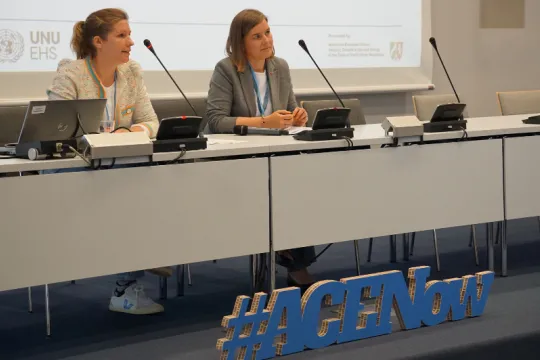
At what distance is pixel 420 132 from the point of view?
335 cm

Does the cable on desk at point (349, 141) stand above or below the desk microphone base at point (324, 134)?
below

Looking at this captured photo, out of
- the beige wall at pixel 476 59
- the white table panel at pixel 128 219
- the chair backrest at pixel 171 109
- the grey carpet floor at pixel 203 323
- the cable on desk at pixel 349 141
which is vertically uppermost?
the beige wall at pixel 476 59

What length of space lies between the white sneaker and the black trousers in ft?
1.92

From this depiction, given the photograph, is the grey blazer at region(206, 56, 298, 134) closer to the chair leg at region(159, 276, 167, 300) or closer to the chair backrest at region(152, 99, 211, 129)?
the chair backrest at region(152, 99, 211, 129)

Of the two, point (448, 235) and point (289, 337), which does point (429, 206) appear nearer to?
point (289, 337)

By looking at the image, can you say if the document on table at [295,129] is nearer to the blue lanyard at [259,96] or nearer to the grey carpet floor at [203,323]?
the blue lanyard at [259,96]

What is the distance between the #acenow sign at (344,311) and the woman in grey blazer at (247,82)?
72 centimetres

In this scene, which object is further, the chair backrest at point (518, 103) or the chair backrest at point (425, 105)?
the chair backrest at point (518, 103)

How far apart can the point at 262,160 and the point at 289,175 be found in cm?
12

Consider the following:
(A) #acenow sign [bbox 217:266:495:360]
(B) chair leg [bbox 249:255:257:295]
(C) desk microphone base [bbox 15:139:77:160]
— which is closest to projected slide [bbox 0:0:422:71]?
(C) desk microphone base [bbox 15:139:77:160]

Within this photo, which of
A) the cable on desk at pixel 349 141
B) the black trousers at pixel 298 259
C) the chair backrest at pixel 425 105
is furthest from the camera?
the chair backrest at pixel 425 105

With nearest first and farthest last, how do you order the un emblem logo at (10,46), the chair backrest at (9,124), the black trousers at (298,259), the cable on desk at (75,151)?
the cable on desk at (75,151)
the chair backrest at (9,124)
the black trousers at (298,259)
the un emblem logo at (10,46)

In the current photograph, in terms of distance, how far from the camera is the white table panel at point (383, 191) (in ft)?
10.2

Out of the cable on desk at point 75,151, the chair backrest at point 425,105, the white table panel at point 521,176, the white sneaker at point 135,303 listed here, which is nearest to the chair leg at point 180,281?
the white sneaker at point 135,303
